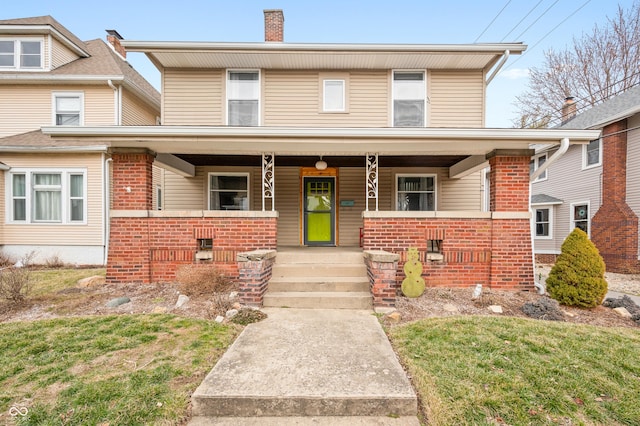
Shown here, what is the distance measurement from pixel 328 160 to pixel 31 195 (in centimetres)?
948

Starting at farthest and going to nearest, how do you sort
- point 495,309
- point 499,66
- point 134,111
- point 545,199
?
point 545,199 → point 134,111 → point 499,66 → point 495,309

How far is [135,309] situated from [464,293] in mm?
5532

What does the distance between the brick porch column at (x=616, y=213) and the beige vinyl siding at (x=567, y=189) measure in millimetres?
508

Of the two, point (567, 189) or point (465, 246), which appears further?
point (567, 189)

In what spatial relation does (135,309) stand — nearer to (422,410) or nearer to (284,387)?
(284,387)

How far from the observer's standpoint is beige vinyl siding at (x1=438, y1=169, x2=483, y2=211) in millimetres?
8148

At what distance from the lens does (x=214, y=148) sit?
19.3 ft

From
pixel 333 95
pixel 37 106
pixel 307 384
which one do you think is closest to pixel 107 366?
pixel 307 384

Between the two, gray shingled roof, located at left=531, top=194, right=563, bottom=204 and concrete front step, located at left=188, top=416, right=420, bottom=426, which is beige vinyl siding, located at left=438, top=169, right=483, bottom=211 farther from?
gray shingled roof, located at left=531, top=194, right=563, bottom=204

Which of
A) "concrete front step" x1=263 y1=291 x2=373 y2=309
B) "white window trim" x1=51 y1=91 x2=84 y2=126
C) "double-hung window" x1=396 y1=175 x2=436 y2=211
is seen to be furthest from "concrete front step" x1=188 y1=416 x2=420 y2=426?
"white window trim" x1=51 y1=91 x2=84 y2=126

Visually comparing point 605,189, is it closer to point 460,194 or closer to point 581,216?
point 581,216

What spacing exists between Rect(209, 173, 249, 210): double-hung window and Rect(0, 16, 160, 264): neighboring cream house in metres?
3.95

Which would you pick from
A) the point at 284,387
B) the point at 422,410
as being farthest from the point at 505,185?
the point at 284,387

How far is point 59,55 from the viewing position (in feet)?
32.9
